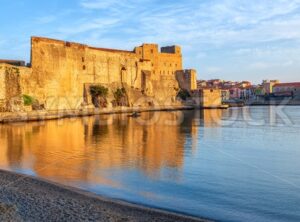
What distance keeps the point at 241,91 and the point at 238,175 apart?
269 feet

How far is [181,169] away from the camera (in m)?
8.60

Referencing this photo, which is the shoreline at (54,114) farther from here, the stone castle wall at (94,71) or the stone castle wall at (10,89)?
the stone castle wall at (94,71)

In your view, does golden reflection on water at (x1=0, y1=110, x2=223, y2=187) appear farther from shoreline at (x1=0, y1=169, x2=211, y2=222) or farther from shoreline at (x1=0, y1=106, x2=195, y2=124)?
shoreline at (x1=0, y1=106, x2=195, y2=124)

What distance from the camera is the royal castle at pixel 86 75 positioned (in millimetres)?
26359

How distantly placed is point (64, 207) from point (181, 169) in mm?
3744

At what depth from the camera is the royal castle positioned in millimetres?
26359

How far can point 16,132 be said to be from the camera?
1656 centimetres

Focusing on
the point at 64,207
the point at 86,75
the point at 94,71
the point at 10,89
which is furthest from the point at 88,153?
the point at 94,71

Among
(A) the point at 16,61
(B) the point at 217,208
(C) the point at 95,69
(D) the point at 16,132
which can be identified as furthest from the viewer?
(C) the point at 95,69

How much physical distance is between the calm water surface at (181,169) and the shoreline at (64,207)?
0.44 meters

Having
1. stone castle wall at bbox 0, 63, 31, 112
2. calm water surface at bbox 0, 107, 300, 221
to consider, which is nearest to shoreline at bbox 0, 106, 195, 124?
stone castle wall at bbox 0, 63, 31, 112

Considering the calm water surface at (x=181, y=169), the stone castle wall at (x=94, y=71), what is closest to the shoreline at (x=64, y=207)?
the calm water surface at (x=181, y=169)

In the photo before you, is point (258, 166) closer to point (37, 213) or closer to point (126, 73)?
point (37, 213)

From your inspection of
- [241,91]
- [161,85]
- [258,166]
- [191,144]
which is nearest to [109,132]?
Result: [191,144]
